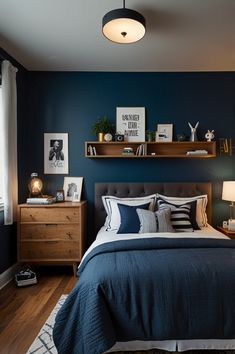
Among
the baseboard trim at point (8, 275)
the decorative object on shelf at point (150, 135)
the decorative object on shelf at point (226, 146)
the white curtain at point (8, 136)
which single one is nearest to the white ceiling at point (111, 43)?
the white curtain at point (8, 136)

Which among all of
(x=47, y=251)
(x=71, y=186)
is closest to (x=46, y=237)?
(x=47, y=251)

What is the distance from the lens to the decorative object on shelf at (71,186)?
385cm

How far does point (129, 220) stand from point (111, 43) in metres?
2.02

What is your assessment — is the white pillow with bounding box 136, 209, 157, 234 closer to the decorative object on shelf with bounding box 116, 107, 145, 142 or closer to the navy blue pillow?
the navy blue pillow

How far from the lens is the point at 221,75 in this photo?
3.88m

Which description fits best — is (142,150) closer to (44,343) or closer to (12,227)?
(12,227)

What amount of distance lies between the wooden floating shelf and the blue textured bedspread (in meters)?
2.06

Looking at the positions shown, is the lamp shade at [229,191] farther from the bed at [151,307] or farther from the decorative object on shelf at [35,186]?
the decorative object on shelf at [35,186]

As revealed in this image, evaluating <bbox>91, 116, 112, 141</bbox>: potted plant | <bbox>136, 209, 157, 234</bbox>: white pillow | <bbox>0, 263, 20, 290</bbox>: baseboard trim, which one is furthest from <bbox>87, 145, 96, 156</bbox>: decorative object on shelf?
<bbox>0, 263, 20, 290</bbox>: baseboard trim

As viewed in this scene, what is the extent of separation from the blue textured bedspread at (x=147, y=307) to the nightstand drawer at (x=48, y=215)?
154 centimetres

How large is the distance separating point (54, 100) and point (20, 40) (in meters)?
1.07

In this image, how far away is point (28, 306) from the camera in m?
2.67

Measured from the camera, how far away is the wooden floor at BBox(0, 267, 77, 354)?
2102mm

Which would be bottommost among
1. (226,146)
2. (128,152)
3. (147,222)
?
(147,222)
